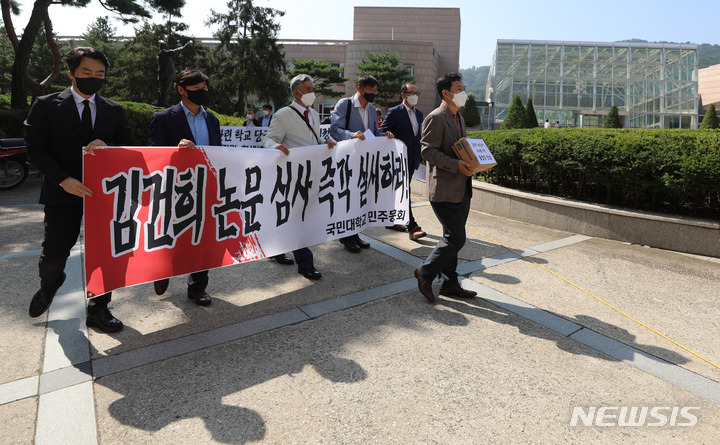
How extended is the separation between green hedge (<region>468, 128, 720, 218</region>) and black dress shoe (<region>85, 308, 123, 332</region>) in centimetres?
610

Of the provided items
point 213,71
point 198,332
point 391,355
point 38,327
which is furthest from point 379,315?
→ point 213,71

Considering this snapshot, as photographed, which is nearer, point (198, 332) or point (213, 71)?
point (198, 332)

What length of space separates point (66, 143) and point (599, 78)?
171 feet

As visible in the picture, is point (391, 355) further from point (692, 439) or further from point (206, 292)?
point (206, 292)

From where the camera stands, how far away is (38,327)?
3.35 metres

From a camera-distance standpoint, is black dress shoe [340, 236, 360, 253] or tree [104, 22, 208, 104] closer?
black dress shoe [340, 236, 360, 253]

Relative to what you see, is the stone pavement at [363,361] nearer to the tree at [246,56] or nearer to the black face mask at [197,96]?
the black face mask at [197,96]

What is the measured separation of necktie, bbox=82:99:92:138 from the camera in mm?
3107

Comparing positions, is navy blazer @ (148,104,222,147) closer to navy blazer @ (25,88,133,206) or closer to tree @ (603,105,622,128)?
navy blazer @ (25,88,133,206)

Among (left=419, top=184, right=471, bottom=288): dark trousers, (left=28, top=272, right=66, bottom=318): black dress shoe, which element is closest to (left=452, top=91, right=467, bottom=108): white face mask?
(left=419, top=184, right=471, bottom=288): dark trousers

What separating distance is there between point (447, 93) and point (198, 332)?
2861 millimetres

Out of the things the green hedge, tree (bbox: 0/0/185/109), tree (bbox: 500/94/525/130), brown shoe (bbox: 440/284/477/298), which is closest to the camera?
brown shoe (bbox: 440/284/477/298)

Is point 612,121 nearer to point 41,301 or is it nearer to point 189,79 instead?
point 189,79

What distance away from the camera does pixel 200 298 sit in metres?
3.81
